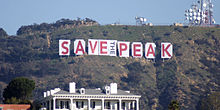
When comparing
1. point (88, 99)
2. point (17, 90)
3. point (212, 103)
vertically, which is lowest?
point (212, 103)

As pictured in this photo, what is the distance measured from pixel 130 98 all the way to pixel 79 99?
12.0 m

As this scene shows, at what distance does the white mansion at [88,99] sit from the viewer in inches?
5049

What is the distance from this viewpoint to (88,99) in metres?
130

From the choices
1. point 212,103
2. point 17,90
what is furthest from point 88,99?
point 212,103

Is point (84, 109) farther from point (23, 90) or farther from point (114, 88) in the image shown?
point (23, 90)

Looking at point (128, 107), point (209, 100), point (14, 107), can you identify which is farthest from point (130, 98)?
point (209, 100)

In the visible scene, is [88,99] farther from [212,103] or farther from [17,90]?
[212,103]

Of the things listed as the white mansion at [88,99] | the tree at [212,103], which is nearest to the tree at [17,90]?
the white mansion at [88,99]

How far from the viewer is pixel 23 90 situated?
16712 cm

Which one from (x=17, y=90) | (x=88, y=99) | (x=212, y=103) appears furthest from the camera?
(x=212, y=103)

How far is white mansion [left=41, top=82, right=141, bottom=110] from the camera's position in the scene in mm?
128250

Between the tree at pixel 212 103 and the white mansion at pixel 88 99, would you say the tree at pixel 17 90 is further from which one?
the tree at pixel 212 103

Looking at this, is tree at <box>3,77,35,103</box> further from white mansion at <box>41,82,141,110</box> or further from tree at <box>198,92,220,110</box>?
tree at <box>198,92,220,110</box>

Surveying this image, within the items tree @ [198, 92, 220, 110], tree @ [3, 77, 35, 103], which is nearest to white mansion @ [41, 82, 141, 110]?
tree @ [3, 77, 35, 103]
